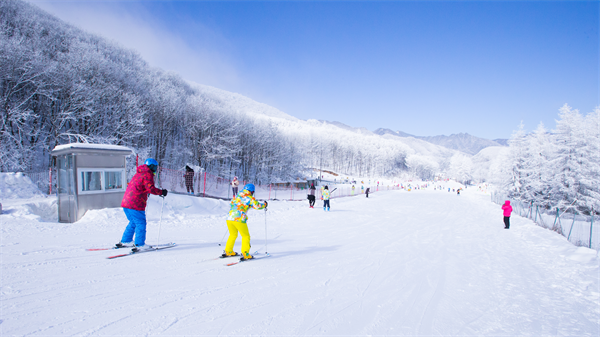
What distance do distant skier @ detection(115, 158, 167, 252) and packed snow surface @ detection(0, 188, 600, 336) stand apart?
50 centimetres

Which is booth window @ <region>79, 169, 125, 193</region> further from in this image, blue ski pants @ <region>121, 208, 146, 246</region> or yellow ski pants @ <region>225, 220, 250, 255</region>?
yellow ski pants @ <region>225, 220, 250, 255</region>

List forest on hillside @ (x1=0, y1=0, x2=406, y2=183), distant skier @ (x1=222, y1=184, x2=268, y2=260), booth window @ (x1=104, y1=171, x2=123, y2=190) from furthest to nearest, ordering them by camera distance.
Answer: forest on hillside @ (x1=0, y1=0, x2=406, y2=183), booth window @ (x1=104, y1=171, x2=123, y2=190), distant skier @ (x1=222, y1=184, x2=268, y2=260)

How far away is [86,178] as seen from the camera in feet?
31.2

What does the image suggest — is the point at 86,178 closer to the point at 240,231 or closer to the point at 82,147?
→ the point at 82,147

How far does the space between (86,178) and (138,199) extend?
20.2 feet

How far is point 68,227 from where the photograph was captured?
761 centimetres

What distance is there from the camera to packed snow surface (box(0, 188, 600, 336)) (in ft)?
10.2

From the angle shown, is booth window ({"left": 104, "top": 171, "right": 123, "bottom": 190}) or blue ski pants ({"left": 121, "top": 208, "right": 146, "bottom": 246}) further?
booth window ({"left": 104, "top": 171, "right": 123, "bottom": 190})

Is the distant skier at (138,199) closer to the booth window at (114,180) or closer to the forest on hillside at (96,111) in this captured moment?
the booth window at (114,180)

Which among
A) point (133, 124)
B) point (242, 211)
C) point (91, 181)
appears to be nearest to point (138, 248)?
point (242, 211)

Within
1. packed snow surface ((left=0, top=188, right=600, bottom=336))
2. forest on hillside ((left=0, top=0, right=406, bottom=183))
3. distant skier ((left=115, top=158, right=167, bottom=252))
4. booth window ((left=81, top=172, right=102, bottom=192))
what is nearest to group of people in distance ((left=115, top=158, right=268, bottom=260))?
distant skier ((left=115, top=158, right=167, bottom=252))

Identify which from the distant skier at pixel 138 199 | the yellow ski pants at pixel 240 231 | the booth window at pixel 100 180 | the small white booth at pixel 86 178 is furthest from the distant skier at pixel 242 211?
the booth window at pixel 100 180

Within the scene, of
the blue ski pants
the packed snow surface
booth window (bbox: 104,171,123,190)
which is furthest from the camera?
booth window (bbox: 104,171,123,190)

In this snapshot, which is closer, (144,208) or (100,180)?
(144,208)
